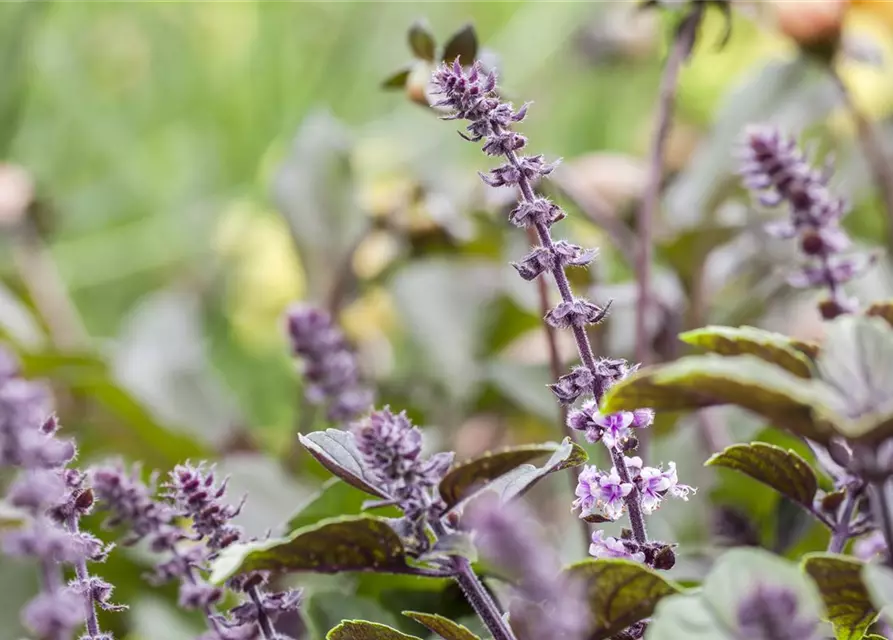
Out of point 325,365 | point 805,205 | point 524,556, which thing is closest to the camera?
point 524,556

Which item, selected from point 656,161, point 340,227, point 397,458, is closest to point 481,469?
point 397,458

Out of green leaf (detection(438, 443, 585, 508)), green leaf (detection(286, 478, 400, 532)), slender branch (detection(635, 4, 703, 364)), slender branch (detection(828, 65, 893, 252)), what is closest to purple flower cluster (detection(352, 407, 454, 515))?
green leaf (detection(438, 443, 585, 508))

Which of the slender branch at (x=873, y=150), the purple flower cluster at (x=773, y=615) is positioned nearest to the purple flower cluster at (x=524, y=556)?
the purple flower cluster at (x=773, y=615)

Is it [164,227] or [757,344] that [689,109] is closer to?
[164,227]

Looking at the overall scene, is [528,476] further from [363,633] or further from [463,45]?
[463,45]

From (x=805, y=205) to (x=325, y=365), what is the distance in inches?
9.3

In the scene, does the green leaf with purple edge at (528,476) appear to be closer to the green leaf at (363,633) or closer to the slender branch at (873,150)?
the green leaf at (363,633)

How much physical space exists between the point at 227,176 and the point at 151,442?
0.93 metres

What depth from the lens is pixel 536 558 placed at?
0.66 ft

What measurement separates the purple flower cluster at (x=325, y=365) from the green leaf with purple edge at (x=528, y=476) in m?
0.21

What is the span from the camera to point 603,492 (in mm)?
309

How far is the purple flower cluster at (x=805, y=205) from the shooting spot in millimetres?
414

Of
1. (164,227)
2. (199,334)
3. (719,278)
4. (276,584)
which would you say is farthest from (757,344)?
(164,227)

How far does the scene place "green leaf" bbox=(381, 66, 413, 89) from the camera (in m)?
0.50
